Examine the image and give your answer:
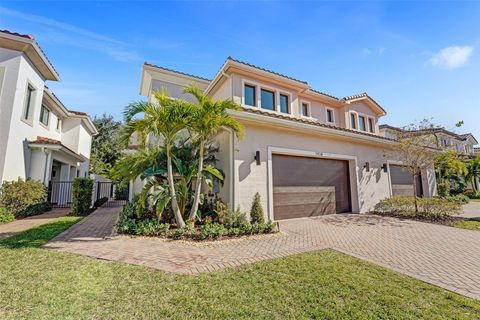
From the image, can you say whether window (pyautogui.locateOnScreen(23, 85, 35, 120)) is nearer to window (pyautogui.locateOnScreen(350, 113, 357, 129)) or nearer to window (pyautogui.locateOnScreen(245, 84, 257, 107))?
window (pyautogui.locateOnScreen(245, 84, 257, 107))

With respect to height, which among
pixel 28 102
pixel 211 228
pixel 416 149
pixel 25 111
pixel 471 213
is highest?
pixel 28 102

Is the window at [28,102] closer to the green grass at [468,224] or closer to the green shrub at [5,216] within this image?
the green shrub at [5,216]

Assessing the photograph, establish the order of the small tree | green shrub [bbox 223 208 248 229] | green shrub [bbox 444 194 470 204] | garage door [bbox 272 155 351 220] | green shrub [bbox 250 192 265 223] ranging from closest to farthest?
Answer: green shrub [bbox 223 208 248 229] → green shrub [bbox 250 192 265 223] → garage door [bbox 272 155 351 220] → the small tree → green shrub [bbox 444 194 470 204]

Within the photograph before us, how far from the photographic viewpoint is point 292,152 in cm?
1038

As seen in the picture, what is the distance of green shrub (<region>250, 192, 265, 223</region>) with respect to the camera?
863 centimetres

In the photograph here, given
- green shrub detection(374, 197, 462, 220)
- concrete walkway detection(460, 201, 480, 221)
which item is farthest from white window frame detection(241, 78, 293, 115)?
concrete walkway detection(460, 201, 480, 221)

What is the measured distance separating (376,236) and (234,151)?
19.9ft

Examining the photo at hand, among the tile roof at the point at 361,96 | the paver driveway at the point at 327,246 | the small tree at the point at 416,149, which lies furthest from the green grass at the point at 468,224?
the tile roof at the point at 361,96

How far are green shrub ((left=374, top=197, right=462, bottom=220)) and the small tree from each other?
1.21 feet

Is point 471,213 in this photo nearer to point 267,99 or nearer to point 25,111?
point 267,99

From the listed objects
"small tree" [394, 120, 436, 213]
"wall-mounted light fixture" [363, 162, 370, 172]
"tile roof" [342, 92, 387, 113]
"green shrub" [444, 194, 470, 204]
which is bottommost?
"green shrub" [444, 194, 470, 204]

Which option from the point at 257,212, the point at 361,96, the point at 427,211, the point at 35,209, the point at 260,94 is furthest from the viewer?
the point at 361,96

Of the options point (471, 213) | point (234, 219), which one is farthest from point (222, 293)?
point (471, 213)

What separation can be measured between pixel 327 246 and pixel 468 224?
8.07m
